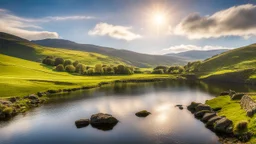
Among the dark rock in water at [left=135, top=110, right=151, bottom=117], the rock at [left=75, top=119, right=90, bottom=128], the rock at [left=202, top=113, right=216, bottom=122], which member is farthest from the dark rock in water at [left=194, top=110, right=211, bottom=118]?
the rock at [left=75, top=119, right=90, bottom=128]

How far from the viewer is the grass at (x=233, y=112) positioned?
165ft

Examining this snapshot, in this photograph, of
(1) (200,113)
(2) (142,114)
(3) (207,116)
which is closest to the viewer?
(3) (207,116)

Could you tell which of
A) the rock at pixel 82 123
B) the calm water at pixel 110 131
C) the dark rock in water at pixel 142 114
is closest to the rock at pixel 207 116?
the calm water at pixel 110 131

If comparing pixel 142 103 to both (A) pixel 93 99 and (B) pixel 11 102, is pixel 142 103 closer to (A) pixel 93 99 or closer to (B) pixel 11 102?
(A) pixel 93 99

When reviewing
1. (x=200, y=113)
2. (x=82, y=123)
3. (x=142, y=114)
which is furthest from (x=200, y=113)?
(x=82, y=123)

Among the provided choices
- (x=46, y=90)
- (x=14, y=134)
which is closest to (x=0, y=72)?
(x=46, y=90)

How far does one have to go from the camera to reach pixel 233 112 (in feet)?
210

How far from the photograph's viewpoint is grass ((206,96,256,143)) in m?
50.3

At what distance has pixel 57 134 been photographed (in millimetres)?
57375

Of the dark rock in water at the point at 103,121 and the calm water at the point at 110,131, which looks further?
the dark rock in water at the point at 103,121

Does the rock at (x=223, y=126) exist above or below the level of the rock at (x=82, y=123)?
above

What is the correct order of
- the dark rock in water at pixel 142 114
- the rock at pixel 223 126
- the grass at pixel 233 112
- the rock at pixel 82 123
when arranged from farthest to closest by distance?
1. the dark rock in water at pixel 142 114
2. the rock at pixel 82 123
3. the rock at pixel 223 126
4. the grass at pixel 233 112

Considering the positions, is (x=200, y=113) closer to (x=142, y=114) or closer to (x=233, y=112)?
(x=233, y=112)

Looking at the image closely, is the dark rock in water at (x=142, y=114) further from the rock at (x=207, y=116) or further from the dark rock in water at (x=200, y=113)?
the rock at (x=207, y=116)
